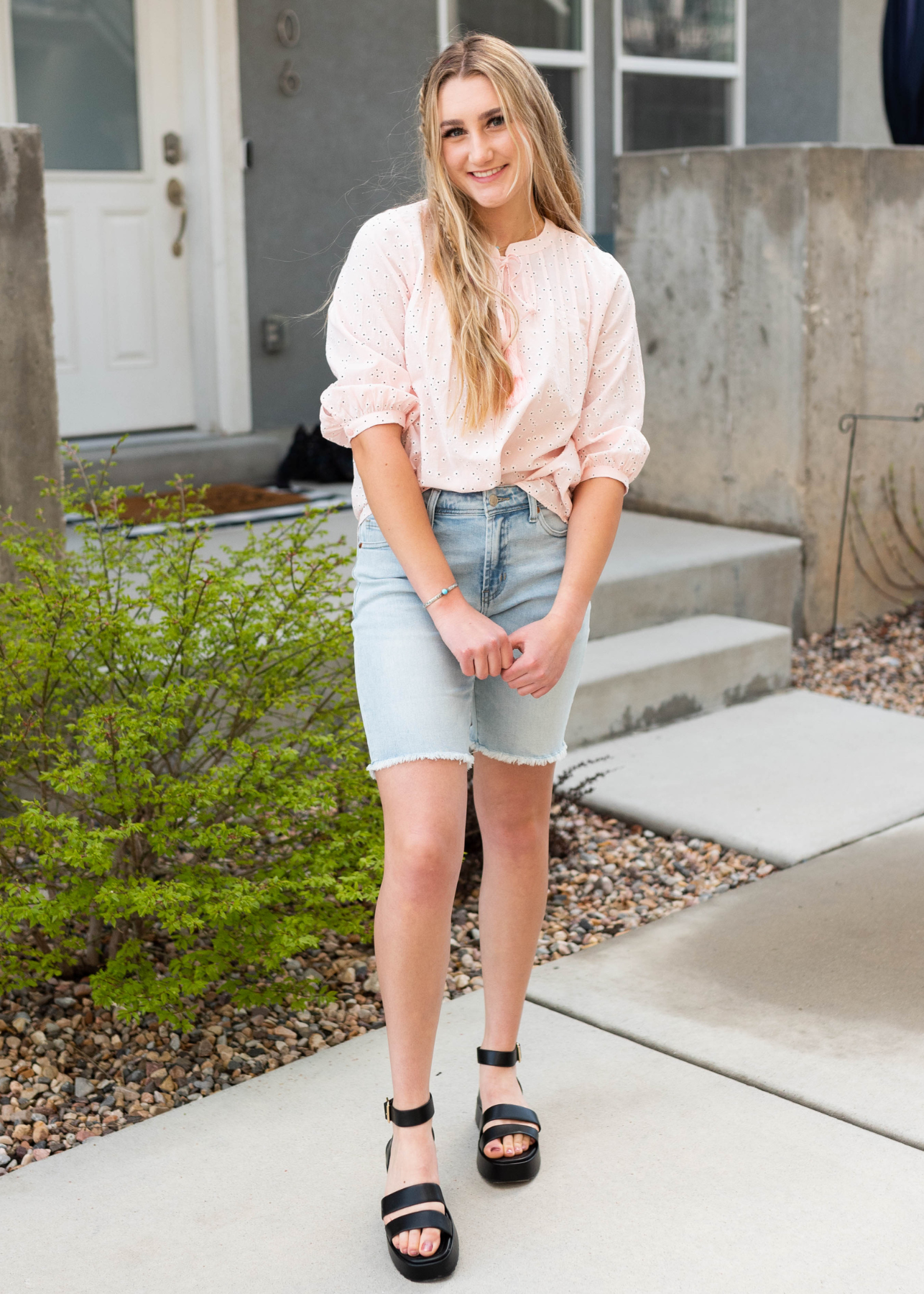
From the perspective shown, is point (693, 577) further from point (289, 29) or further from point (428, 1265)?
point (428, 1265)

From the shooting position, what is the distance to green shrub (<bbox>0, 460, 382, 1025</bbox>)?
2582mm

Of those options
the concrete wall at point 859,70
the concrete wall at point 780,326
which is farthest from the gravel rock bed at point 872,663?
the concrete wall at point 859,70

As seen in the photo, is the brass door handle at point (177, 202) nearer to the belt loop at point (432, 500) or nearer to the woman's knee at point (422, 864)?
the belt loop at point (432, 500)

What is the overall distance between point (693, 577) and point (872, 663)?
846 mm

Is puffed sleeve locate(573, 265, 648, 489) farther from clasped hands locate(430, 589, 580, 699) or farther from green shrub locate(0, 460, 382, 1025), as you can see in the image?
green shrub locate(0, 460, 382, 1025)

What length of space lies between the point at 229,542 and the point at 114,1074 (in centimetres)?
276

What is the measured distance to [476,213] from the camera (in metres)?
2.13

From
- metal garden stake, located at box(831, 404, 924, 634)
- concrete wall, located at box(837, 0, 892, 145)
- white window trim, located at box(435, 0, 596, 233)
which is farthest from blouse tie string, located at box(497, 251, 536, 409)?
concrete wall, located at box(837, 0, 892, 145)

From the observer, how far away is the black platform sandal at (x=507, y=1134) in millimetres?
2225

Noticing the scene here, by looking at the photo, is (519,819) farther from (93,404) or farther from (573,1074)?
(93,404)

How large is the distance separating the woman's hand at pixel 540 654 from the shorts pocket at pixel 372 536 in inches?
9.4

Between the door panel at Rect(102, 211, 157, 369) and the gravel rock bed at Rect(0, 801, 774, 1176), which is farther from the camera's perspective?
the door panel at Rect(102, 211, 157, 369)

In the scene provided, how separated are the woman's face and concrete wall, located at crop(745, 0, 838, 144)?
7.38m

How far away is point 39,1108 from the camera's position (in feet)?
8.36
